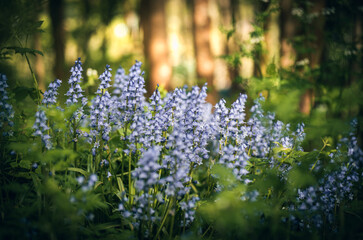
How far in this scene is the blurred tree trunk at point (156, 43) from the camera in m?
7.70

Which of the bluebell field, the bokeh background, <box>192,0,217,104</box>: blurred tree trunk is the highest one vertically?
<box>192,0,217,104</box>: blurred tree trunk

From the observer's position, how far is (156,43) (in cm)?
778

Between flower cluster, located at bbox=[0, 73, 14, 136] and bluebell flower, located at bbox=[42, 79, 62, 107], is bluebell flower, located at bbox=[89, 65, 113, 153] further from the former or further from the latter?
flower cluster, located at bbox=[0, 73, 14, 136]

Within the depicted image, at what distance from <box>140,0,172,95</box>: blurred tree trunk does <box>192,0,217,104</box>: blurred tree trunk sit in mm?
2498

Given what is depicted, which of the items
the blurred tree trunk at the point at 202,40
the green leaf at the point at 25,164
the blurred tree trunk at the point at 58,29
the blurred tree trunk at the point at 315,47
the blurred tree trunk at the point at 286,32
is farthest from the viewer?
the blurred tree trunk at the point at 58,29

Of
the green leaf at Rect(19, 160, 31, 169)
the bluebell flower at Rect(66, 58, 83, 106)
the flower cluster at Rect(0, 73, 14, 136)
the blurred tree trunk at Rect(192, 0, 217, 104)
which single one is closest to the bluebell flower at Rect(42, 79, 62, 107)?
the bluebell flower at Rect(66, 58, 83, 106)

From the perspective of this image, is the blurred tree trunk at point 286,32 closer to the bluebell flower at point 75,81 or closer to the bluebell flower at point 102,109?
the bluebell flower at point 102,109

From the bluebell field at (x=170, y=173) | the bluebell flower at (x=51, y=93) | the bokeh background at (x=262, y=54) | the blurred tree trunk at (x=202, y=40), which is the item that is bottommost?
the bluebell field at (x=170, y=173)

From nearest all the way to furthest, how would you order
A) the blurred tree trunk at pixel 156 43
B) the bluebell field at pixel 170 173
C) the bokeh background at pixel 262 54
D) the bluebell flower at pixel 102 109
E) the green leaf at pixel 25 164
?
1. the bluebell field at pixel 170 173
2. the bluebell flower at pixel 102 109
3. the green leaf at pixel 25 164
4. the bokeh background at pixel 262 54
5. the blurred tree trunk at pixel 156 43

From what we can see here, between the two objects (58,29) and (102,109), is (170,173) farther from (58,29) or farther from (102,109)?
(58,29)

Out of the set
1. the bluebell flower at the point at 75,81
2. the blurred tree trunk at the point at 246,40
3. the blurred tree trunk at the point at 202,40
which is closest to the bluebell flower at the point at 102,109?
the bluebell flower at the point at 75,81

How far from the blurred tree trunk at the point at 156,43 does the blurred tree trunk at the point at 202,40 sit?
2.50 m

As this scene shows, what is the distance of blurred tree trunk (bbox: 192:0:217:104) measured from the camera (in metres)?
10.1

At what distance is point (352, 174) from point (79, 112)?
10.1 feet
